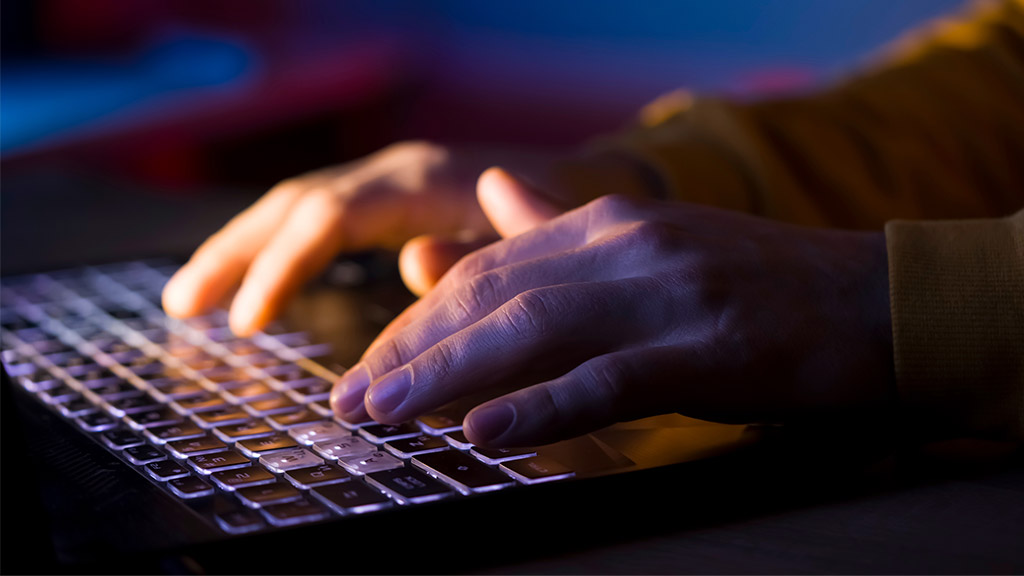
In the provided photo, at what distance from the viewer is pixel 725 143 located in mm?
959

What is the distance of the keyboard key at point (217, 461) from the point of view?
436 millimetres

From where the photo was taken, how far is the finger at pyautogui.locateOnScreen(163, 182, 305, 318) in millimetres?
795

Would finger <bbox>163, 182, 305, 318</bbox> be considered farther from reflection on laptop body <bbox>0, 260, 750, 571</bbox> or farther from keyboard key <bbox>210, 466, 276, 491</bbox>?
keyboard key <bbox>210, 466, 276, 491</bbox>

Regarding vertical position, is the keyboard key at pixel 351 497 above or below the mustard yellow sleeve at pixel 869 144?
below

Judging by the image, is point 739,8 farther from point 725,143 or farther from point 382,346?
point 382,346

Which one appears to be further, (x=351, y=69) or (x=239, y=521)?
(x=351, y=69)

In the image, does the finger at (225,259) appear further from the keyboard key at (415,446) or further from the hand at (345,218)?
the keyboard key at (415,446)

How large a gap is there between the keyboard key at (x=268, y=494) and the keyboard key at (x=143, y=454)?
0.07 meters

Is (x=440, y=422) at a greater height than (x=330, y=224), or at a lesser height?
lesser

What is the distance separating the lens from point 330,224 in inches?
32.9

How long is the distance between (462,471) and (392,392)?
8cm

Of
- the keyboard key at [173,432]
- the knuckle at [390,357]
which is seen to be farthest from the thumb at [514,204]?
the keyboard key at [173,432]

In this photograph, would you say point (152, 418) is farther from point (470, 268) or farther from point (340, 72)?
point (340, 72)

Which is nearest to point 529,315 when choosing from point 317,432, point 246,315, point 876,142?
point 317,432
